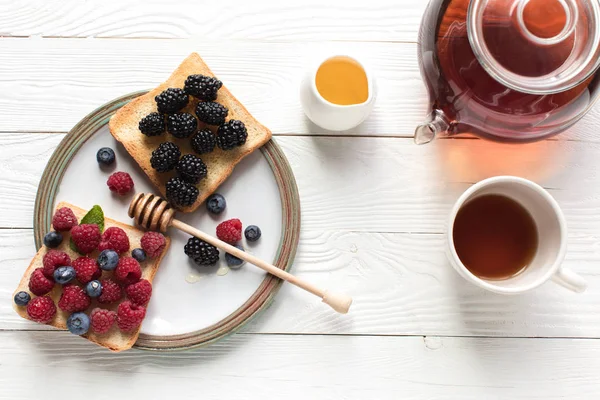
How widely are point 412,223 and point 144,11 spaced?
2.35 ft

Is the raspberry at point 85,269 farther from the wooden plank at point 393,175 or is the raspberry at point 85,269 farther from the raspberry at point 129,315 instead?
the wooden plank at point 393,175

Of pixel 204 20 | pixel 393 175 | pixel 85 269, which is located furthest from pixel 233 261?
pixel 204 20

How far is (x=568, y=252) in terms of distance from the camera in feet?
3.71

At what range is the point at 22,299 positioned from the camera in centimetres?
101

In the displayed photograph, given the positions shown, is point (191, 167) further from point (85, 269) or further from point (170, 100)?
point (85, 269)

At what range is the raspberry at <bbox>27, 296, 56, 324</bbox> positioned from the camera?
981 mm

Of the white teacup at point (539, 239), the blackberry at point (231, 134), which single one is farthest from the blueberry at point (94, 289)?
the white teacup at point (539, 239)

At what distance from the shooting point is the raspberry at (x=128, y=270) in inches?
39.2

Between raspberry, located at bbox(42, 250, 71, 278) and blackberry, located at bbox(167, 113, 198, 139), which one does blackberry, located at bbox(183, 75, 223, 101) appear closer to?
blackberry, located at bbox(167, 113, 198, 139)

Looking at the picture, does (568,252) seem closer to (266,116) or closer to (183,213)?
(266,116)

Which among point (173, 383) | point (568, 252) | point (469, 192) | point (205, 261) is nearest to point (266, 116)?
point (205, 261)

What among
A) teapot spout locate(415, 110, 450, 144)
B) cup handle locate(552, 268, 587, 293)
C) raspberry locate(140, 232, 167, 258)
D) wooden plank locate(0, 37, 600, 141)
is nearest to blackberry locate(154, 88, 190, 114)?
wooden plank locate(0, 37, 600, 141)

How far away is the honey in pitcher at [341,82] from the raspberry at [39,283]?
0.62m

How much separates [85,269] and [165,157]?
9.8 inches
